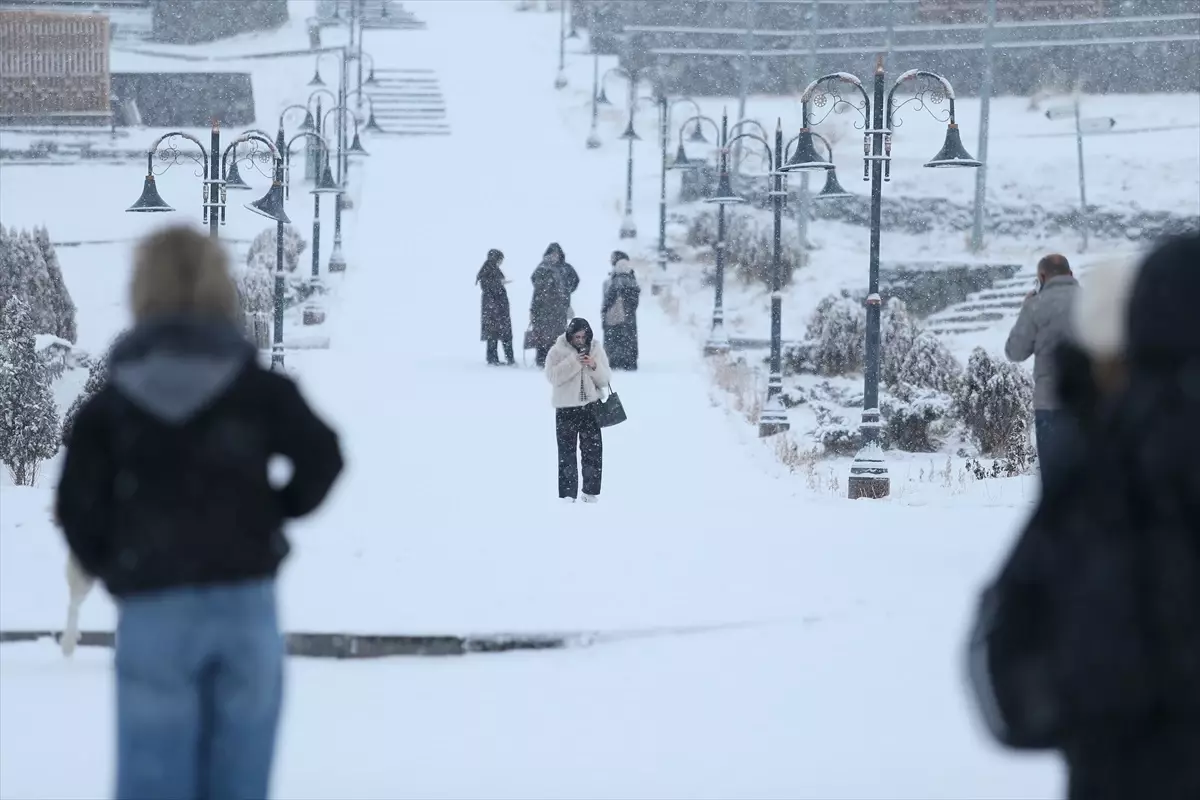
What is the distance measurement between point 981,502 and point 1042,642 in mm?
10287

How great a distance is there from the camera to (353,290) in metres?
28.8

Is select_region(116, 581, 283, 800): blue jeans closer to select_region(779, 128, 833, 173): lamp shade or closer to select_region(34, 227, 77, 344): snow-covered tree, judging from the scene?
select_region(779, 128, 833, 173): lamp shade

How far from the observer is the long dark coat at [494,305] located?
2105 centimetres

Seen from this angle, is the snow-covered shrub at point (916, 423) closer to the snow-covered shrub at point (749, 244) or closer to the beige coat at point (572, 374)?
the beige coat at point (572, 374)

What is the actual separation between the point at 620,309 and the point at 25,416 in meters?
7.34

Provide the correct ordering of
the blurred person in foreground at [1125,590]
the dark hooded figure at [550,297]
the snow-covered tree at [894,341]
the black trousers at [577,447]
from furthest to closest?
→ the snow-covered tree at [894,341]
the dark hooded figure at [550,297]
the black trousers at [577,447]
the blurred person in foreground at [1125,590]

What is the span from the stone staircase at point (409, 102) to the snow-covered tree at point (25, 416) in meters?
26.7

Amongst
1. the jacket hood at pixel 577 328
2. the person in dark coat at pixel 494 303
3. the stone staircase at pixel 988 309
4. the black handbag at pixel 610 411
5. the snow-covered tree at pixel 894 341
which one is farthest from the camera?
the stone staircase at pixel 988 309

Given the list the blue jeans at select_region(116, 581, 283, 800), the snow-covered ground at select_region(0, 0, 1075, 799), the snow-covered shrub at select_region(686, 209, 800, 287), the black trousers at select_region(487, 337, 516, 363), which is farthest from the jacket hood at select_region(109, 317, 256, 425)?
the snow-covered shrub at select_region(686, 209, 800, 287)

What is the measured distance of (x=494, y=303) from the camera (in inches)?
833

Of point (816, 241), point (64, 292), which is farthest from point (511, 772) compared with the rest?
point (816, 241)

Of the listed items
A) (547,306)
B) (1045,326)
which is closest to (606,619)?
(1045,326)

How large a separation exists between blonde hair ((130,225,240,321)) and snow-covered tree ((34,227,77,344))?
75.3ft

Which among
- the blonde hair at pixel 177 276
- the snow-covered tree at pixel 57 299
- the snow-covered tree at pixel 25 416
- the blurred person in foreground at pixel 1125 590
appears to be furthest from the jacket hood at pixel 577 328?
the snow-covered tree at pixel 57 299
